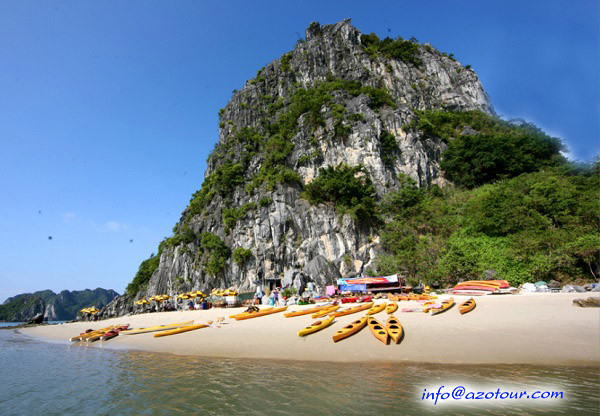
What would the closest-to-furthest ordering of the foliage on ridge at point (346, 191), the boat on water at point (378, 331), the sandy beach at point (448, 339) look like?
1. the sandy beach at point (448, 339)
2. the boat on water at point (378, 331)
3. the foliage on ridge at point (346, 191)

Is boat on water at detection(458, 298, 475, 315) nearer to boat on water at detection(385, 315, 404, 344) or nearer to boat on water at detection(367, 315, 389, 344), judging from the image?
boat on water at detection(385, 315, 404, 344)

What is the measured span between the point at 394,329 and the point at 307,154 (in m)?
35.1

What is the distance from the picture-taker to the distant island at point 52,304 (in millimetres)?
94875

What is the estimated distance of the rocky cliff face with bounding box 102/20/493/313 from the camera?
3631 cm

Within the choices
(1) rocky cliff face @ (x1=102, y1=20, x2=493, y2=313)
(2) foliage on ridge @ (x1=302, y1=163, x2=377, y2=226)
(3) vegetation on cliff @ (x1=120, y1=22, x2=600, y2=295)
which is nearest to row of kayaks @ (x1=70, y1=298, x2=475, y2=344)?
(3) vegetation on cliff @ (x1=120, y1=22, x2=600, y2=295)

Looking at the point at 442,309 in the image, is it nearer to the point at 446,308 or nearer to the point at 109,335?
A: the point at 446,308

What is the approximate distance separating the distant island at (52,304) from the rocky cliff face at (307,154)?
75523 millimetres

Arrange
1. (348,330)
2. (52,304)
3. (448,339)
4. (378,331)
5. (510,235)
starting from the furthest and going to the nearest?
(52,304)
(510,235)
(348,330)
(378,331)
(448,339)

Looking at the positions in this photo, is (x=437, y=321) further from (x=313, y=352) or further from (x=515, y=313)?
(x=313, y=352)

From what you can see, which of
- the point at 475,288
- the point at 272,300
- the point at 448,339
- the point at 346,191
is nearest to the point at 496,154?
the point at 346,191

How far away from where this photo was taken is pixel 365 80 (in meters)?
51.4

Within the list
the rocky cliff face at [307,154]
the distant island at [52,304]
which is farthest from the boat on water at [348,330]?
the distant island at [52,304]

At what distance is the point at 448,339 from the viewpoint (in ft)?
31.4

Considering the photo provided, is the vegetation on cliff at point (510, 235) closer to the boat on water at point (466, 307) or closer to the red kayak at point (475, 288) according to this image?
the red kayak at point (475, 288)
